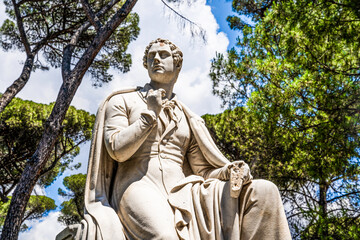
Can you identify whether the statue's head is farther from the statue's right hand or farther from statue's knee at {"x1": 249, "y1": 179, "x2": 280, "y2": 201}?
statue's knee at {"x1": 249, "y1": 179, "x2": 280, "y2": 201}

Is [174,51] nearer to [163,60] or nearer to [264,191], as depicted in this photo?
[163,60]

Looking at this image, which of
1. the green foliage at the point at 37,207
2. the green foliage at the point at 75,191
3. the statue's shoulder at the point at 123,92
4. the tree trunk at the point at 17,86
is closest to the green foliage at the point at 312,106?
the statue's shoulder at the point at 123,92

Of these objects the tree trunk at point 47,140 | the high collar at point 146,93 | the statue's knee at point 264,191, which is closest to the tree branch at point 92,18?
the tree trunk at point 47,140

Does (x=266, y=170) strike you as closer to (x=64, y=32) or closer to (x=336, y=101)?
(x=336, y=101)

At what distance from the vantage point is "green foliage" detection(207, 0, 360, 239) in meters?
7.67

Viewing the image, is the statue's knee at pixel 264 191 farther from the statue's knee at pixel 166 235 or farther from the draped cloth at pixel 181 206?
the statue's knee at pixel 166 235

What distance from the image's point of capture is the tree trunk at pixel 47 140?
753cm

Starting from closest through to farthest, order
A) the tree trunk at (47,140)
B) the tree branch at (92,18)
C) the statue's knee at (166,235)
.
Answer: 1. the statue's knee at (166,235)
2. the tree trunk at (47,140)
3. the tree branch at (92,18)

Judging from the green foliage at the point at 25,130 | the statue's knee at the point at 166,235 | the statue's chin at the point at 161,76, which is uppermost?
the green foliage at the point at 25,130

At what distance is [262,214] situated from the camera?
2525mm

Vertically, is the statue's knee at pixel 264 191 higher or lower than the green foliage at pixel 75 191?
lower

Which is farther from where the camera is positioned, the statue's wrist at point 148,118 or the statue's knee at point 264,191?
the statue's wrist at point 148,118

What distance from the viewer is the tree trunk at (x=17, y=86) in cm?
912

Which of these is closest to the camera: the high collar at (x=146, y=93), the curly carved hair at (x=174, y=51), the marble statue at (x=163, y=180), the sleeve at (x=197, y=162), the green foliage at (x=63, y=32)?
the marble statue at (x=163, y=180)
